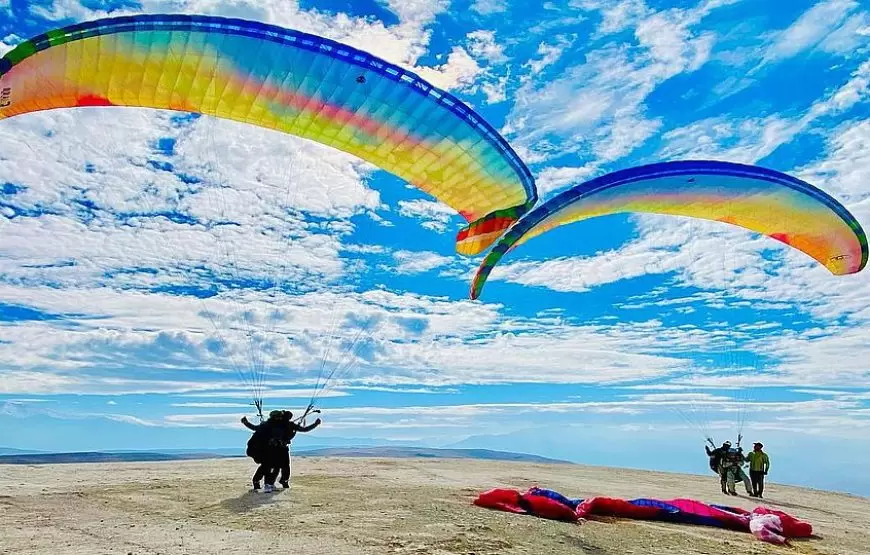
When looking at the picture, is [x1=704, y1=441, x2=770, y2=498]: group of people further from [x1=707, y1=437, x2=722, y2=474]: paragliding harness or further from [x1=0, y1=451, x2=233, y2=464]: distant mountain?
[x1=0, y1=451, x2=233, y2=464]: distant mountain

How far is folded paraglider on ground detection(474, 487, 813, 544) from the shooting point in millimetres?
9898

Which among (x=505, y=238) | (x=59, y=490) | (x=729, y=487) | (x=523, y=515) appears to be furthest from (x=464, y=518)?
(x=729, y=487)

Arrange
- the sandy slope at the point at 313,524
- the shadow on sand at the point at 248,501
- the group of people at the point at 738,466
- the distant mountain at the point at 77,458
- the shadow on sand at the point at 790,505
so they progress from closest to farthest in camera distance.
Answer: the sandy slope at the point at 313,524, the shadow on sand at the point at 248,501, the shadow on sand at the point at 790,505, the group of people at the point at 738,466, the distant mountain at the point at 77,458

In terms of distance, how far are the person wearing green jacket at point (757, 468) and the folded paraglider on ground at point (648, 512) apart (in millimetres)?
5329

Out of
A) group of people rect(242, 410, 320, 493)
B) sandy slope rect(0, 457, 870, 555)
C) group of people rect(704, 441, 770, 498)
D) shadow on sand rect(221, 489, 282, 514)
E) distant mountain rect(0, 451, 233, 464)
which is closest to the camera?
sandy slope rect(0, 457, 870, 555)

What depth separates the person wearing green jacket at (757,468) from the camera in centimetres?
1575

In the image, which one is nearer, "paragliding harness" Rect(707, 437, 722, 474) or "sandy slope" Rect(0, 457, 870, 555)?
"sandy slope" Rect(0, 457, 870, 555)

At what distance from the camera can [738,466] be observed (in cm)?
1575

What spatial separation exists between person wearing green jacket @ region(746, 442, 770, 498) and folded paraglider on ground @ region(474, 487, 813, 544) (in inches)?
210

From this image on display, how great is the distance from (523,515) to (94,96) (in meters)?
9.70

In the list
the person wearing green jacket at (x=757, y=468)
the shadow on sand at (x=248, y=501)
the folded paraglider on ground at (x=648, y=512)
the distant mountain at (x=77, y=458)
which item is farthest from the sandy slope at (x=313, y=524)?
the distant mountain at (x=77, y=458)

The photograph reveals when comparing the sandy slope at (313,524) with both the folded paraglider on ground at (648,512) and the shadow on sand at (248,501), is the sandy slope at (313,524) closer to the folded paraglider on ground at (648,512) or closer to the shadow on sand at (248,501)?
the shadow on sand at (248,501)

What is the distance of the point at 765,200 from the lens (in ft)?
46.3

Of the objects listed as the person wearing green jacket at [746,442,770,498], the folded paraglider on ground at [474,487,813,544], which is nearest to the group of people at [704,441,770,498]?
the person wearing green jacket at [746,442,770,498]
